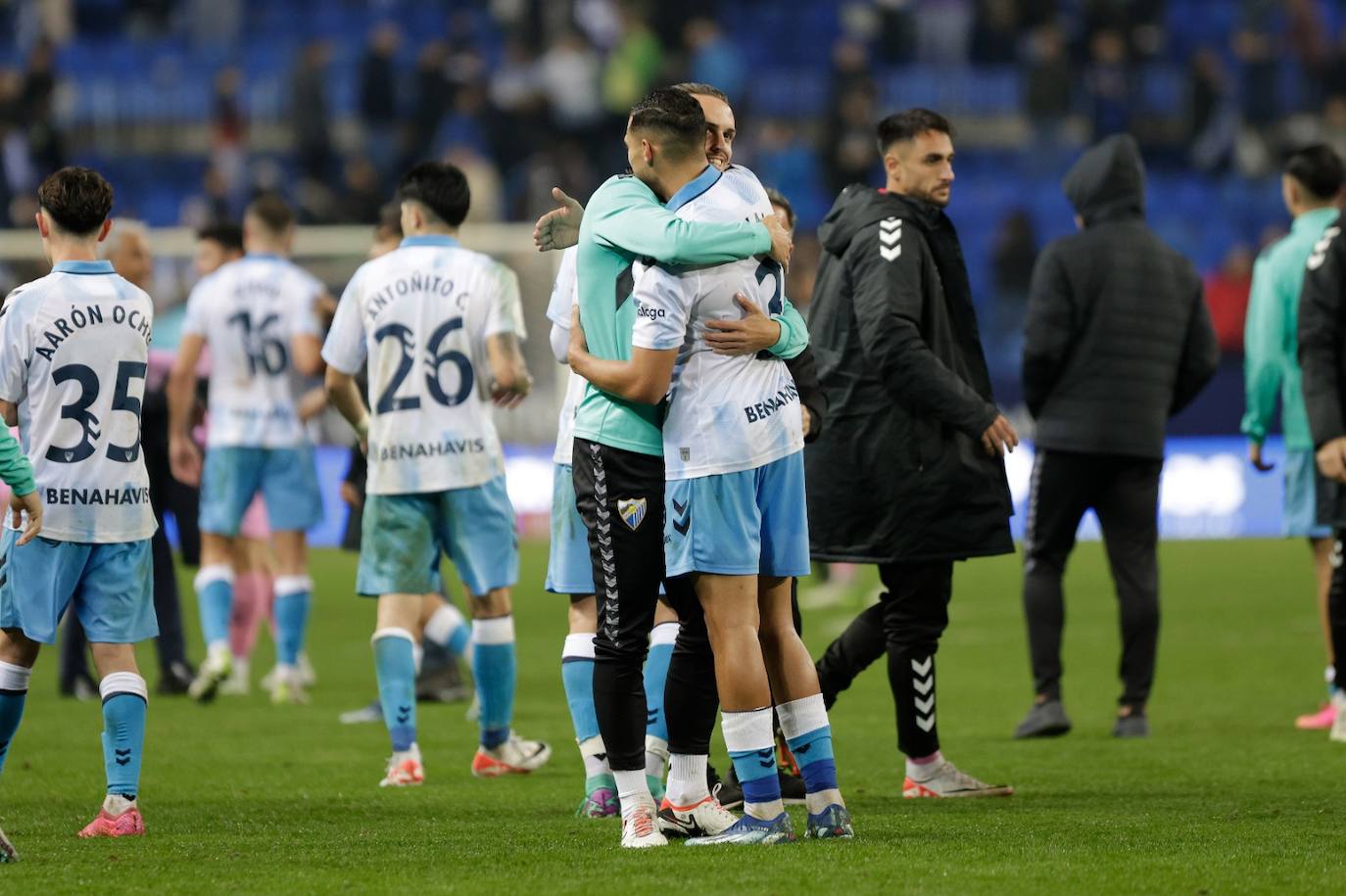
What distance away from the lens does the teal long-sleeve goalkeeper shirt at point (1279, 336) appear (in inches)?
332

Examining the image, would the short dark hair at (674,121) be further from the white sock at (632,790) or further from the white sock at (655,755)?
the white sock at (655,755)

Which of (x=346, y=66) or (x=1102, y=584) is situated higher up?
(x=346, y=66)

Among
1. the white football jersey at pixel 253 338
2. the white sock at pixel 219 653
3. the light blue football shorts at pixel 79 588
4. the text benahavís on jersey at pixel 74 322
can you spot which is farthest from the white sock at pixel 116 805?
the white football jersey at pixel 253 338

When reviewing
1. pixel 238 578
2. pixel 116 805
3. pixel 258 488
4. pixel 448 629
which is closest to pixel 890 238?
pixel 116 805

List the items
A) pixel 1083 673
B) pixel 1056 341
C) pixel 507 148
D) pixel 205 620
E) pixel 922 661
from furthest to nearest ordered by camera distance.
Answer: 1. pixel 507 148
2. pixel 1083 673
3. pixel 205 620
4. pixel 1056 341
5. pixel 922 661

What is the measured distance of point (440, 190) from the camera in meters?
7.43

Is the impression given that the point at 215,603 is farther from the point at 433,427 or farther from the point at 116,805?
the point at 116,805

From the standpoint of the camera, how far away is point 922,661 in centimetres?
669

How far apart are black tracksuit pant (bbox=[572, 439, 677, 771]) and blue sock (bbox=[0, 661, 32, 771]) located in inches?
67.5

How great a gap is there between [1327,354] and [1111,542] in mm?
1268

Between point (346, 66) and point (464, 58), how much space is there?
1.87m

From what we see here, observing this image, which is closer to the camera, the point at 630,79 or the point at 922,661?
the point at 922,661

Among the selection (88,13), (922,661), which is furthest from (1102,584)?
(88,13)

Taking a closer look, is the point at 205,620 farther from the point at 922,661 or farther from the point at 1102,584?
the point at 1102,584
